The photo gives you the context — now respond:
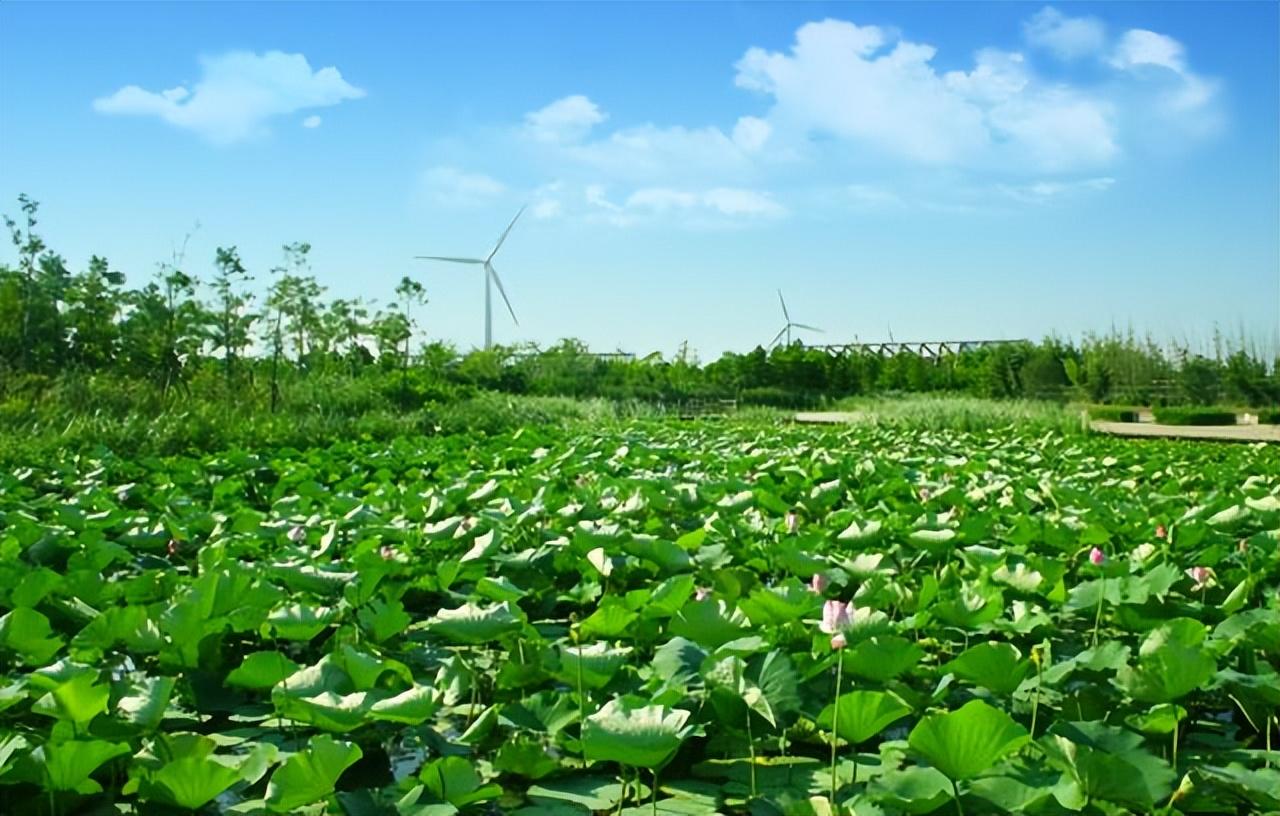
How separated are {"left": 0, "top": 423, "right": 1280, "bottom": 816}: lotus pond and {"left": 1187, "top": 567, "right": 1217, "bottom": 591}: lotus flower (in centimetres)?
1

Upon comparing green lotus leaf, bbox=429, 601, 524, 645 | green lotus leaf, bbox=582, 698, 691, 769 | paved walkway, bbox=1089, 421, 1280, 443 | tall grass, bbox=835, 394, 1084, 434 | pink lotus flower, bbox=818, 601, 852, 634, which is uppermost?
tall grass, bbox=835, 394, 1084, 434

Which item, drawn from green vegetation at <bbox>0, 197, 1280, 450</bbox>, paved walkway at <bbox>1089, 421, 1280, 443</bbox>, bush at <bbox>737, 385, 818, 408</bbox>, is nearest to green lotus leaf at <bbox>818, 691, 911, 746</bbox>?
green vegetation at <bbox>0, 197, 1280, 450</bbox>

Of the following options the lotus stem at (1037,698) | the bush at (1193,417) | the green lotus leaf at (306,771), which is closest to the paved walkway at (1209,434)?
the bush at (1193,417)

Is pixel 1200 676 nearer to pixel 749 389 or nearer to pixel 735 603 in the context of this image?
pixel 735 603

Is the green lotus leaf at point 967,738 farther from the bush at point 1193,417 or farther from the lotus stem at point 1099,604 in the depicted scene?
the bush at point 1193,417

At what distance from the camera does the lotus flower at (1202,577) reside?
289 centimetres

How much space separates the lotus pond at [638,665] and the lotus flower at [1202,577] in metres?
0.01

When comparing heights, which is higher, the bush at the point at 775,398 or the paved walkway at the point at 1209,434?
the bush at the point at 775,398

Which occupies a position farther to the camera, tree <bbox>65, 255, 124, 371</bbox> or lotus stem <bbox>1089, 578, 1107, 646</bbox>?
tree <bbox>65, 255, 124, 371</bbox>

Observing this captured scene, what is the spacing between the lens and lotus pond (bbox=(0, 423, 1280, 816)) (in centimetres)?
167

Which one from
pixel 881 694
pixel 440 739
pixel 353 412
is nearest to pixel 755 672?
pixel 881 694

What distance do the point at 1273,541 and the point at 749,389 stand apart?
25462 mm

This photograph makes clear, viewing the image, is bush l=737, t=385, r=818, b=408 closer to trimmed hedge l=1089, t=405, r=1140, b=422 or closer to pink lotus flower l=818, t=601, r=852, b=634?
trimmed hedge l=1089, t=405, r=1140, b=422

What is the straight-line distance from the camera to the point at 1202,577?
2.89m
